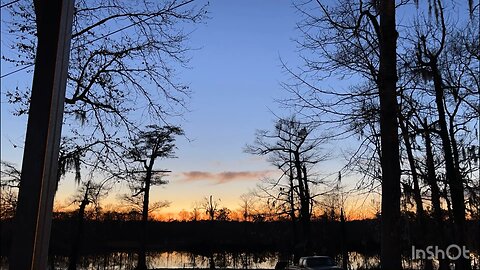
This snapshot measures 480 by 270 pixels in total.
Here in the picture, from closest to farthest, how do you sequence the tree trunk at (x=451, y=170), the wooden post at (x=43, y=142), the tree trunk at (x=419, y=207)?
1. the wooden post at (x=43, y=142)
2. the tree trunk at (x=451, y=170)
3. the tree trunk at (x=419, y=207)

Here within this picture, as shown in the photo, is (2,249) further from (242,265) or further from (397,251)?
(242,265)

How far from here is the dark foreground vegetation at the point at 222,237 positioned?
4036cm

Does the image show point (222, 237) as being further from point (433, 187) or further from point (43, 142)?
point (43, 142)

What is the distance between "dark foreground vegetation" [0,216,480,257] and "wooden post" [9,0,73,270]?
109 ft

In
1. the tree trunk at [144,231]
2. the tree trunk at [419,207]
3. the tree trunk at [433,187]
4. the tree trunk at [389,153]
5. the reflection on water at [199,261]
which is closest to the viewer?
the tree trunk at [389,153]

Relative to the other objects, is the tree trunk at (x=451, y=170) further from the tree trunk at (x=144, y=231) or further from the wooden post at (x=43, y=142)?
the tree trunk at (x=144, y=231)

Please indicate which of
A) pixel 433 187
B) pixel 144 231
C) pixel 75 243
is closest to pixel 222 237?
pixel 144 231

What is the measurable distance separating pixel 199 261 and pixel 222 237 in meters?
6.99

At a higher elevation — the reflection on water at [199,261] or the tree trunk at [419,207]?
the tree trunk at [419,207]

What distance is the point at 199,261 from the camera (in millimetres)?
43156

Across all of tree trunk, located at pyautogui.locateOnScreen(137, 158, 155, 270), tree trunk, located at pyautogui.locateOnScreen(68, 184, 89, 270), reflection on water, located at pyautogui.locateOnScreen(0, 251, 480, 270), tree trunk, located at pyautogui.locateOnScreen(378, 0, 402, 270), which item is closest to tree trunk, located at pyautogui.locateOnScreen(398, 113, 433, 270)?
reflection on water, located at pyautogui.locateOnScreen(0, 251, 480, 270)

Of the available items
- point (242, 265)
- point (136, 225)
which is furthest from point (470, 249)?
point (136, 225)

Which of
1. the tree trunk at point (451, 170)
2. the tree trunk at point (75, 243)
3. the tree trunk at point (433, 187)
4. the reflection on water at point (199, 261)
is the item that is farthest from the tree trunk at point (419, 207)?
the tree trunk at point (75, 243)

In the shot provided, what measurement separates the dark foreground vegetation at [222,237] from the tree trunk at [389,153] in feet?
92.7
